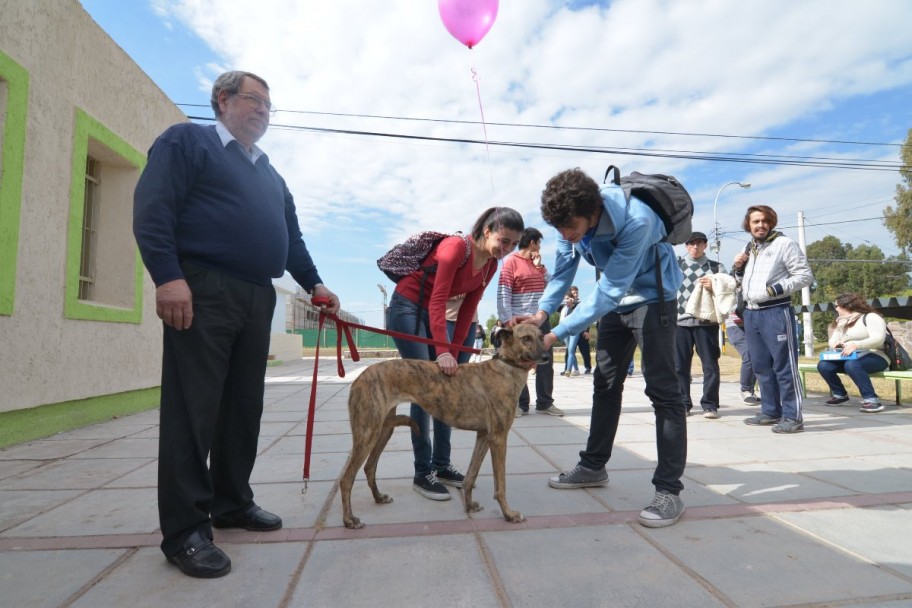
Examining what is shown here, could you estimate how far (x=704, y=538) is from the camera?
2.79m

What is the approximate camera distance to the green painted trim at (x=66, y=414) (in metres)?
5.16

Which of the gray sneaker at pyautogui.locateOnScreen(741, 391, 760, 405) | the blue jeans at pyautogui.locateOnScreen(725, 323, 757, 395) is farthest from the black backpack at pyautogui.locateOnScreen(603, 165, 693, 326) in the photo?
the gray sneaker at pyautogui.locateOnScreen(741, 391, 760, 405)

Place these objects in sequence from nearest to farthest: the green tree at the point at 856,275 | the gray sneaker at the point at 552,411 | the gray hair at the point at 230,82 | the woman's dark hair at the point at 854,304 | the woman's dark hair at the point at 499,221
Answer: the gray hair at the point at 230,82 → the woman's dark hair at the point at 499,221 → the gray sneaker at the point at 552,411 → the woman's dark hair at the point at 854,304 → the green tree at the point at 856,275

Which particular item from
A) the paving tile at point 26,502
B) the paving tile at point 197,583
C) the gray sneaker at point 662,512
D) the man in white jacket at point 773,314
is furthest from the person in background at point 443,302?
the man in white jacket at point 773,314

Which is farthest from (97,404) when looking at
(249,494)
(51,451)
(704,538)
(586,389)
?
(586,389)

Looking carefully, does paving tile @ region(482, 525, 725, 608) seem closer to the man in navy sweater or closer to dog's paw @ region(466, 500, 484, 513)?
dog's paw @ region(466, 500, 484, 513)

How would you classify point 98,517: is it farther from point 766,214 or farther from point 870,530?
point 766,214

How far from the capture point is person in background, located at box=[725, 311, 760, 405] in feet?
25.4

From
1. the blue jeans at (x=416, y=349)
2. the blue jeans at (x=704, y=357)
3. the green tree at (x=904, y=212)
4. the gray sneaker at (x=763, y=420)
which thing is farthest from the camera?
the green tree at (x=904, y=212)

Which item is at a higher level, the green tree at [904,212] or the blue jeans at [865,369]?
the green tree at [904,212]

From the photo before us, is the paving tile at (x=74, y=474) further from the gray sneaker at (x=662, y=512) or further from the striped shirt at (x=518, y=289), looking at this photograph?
the striped shirt at (x=518, y=289)

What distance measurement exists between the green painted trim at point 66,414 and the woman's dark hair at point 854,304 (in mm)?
10170

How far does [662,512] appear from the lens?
298 centimetres

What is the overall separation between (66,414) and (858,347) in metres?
10.1
